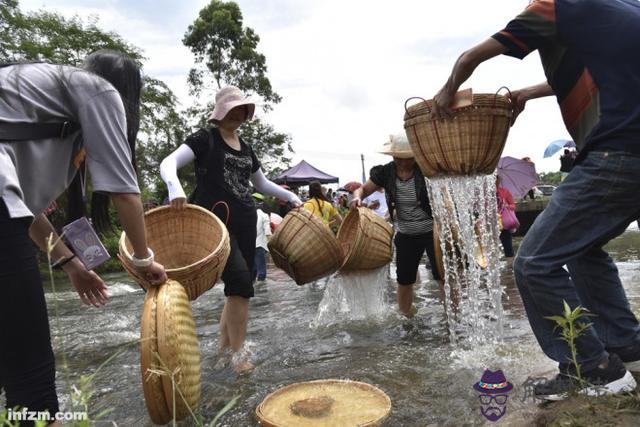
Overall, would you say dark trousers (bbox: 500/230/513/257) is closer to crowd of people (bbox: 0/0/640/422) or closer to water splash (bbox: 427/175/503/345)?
water splash (bbox: 427/175/503/345)

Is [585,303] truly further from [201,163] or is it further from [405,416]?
[201,163]

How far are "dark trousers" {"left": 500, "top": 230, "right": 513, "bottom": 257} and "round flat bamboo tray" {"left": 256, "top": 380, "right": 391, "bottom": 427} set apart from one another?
6434 millimetres

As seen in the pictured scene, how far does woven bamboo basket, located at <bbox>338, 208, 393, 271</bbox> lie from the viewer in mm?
4391

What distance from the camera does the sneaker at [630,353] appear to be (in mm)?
2439

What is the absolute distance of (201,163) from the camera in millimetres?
3438

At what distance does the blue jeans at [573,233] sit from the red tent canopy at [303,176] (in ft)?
65.7

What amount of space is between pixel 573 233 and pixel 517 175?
9.81 m

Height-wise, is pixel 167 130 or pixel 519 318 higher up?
pixel 167 130

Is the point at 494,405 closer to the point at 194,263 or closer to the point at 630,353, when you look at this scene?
the point at 630,353

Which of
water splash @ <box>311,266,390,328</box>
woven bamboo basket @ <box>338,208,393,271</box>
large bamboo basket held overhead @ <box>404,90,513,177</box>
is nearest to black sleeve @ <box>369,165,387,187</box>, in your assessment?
woven bamboo basket @ <box>338,208,393,271</box>

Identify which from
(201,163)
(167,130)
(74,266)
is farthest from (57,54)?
(74,266)

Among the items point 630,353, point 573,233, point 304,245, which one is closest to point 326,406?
point 573,233

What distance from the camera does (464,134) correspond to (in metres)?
2.69

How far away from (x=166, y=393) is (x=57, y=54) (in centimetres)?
1791
